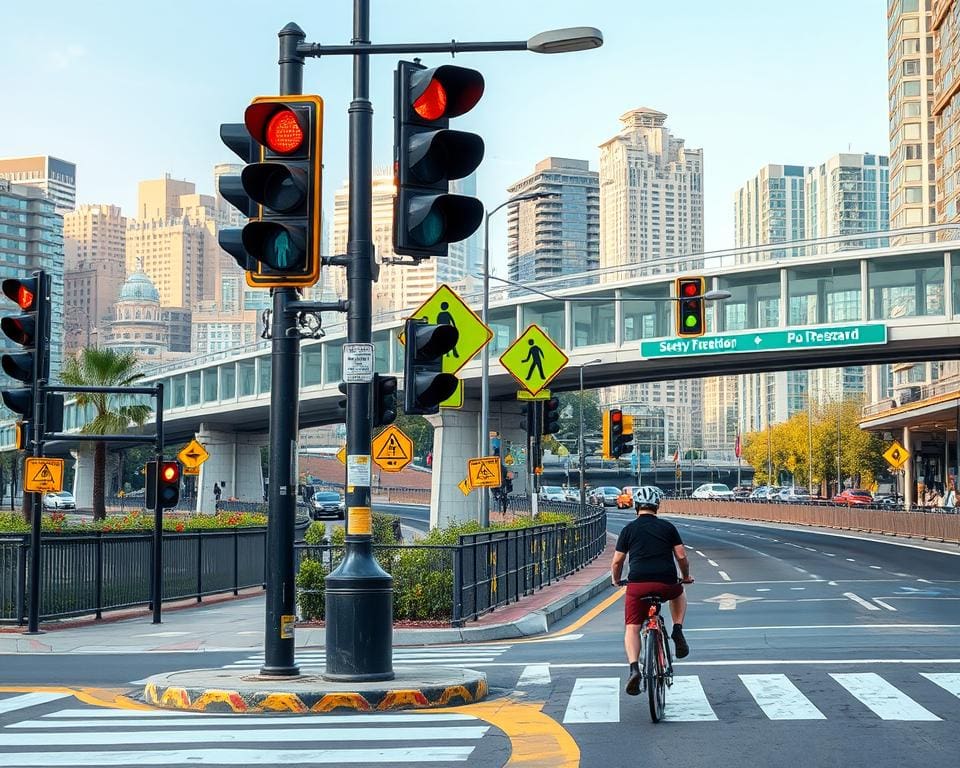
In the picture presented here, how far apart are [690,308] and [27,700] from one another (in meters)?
18.3

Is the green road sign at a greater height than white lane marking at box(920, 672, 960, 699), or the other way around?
the green road sign

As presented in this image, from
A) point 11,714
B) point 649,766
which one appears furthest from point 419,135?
point 11,714

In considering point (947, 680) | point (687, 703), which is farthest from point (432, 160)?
point (947, 680)

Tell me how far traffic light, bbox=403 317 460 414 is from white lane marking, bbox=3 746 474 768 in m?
3.23

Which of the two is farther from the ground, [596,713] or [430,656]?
[596,713]

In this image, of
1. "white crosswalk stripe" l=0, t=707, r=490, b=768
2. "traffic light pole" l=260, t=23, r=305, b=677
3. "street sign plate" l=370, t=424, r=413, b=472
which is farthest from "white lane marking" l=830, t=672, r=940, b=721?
"street sign plate" l=370, t=424, r=413, b=472

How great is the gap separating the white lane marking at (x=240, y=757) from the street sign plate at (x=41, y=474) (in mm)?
11387

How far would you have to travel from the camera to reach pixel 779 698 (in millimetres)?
11672

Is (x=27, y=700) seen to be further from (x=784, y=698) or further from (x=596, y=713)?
(x=784, y=698)

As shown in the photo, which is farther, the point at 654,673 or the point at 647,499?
the point at 647,499

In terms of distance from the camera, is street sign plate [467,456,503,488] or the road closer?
the road

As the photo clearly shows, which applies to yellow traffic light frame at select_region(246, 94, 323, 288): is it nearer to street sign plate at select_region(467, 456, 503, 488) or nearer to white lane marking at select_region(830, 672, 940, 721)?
white lane marking at select_region(830, 672, 940, 721)

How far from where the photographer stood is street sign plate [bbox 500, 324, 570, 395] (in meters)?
28.0

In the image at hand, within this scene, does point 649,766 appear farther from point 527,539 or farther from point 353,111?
point 527,539
